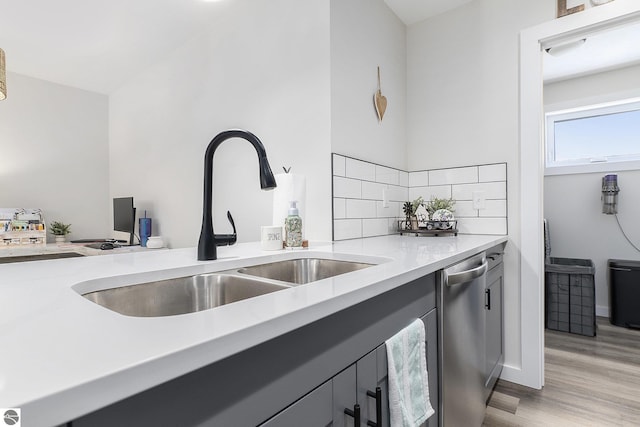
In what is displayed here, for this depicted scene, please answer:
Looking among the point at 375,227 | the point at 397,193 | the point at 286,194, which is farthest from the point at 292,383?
the point at 397,193

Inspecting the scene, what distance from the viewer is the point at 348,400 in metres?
0.65

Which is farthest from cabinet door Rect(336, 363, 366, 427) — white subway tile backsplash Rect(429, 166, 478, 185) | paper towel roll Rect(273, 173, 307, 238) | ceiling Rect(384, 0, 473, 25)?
ceiling Rect(384, 0, 473, 25)

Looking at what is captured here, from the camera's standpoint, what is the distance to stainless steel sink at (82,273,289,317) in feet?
2.52

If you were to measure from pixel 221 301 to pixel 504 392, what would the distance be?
177cm

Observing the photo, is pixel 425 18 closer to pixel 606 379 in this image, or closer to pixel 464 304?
pixel 464 304

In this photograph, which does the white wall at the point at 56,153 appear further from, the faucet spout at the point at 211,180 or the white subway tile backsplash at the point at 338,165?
the faucet spout at the point at 211,180

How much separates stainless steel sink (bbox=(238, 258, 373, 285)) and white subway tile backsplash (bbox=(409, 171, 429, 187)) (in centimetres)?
138

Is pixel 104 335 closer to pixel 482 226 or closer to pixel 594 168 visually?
pixel 482 226

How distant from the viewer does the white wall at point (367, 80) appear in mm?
1689

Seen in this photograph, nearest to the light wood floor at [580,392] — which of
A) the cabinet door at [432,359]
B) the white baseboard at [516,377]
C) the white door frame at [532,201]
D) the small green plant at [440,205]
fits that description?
the white baseboard at [516,377]

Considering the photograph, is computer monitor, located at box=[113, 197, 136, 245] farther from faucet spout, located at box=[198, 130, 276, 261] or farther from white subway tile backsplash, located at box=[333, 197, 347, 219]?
faucet spout, located at box=[198, 130, 276, 261]

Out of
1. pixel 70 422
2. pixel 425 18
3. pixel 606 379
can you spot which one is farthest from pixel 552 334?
pixel 70 422

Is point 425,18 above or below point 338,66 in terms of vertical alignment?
above

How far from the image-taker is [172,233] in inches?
113
